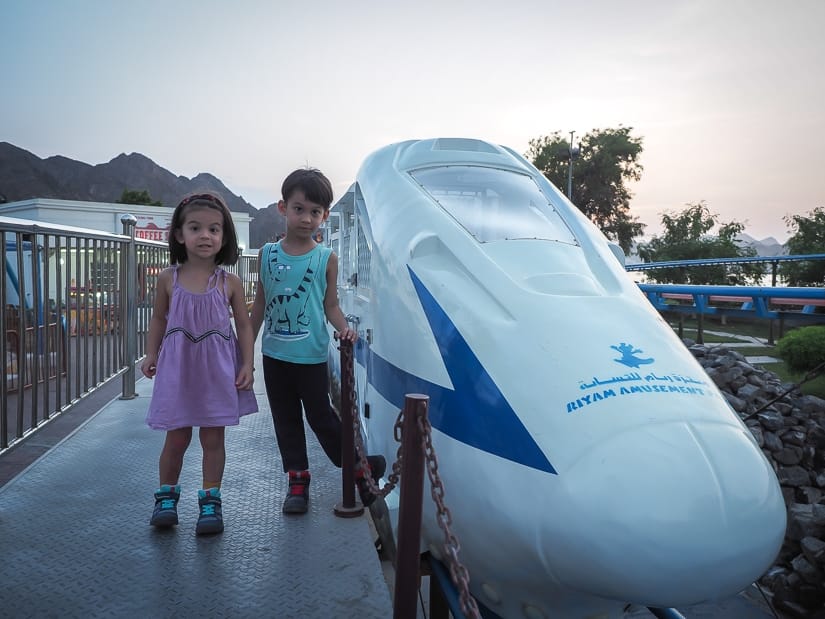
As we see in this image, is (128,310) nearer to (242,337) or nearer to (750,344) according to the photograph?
(242,337)

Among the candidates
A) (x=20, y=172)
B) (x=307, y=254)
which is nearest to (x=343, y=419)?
(x=307, y=254)

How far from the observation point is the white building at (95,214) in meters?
32.0

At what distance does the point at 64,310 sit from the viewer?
13.5 feet

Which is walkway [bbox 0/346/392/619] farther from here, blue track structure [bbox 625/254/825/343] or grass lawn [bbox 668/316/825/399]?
grass lawn [bbox 668/316/825/399]

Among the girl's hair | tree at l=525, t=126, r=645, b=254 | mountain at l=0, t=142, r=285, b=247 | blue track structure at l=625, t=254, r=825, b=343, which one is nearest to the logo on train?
the girl's hair

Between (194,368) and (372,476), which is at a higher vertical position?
(194,368)

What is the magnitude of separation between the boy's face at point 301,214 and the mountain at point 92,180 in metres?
118

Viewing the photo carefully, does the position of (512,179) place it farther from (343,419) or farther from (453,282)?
(343,419)

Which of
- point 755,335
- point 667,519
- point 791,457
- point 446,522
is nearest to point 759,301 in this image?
point 791,457

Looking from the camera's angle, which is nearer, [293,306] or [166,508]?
[166,508]

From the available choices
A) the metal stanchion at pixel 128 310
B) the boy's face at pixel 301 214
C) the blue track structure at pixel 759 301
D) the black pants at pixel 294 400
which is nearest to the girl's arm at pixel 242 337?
the black pants at pixel 294 400

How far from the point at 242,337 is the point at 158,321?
15.4 inches

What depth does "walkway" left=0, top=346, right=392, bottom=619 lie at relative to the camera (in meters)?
2.27

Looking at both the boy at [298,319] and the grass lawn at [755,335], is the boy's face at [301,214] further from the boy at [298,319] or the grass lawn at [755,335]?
the grass lawn at [755,335]
